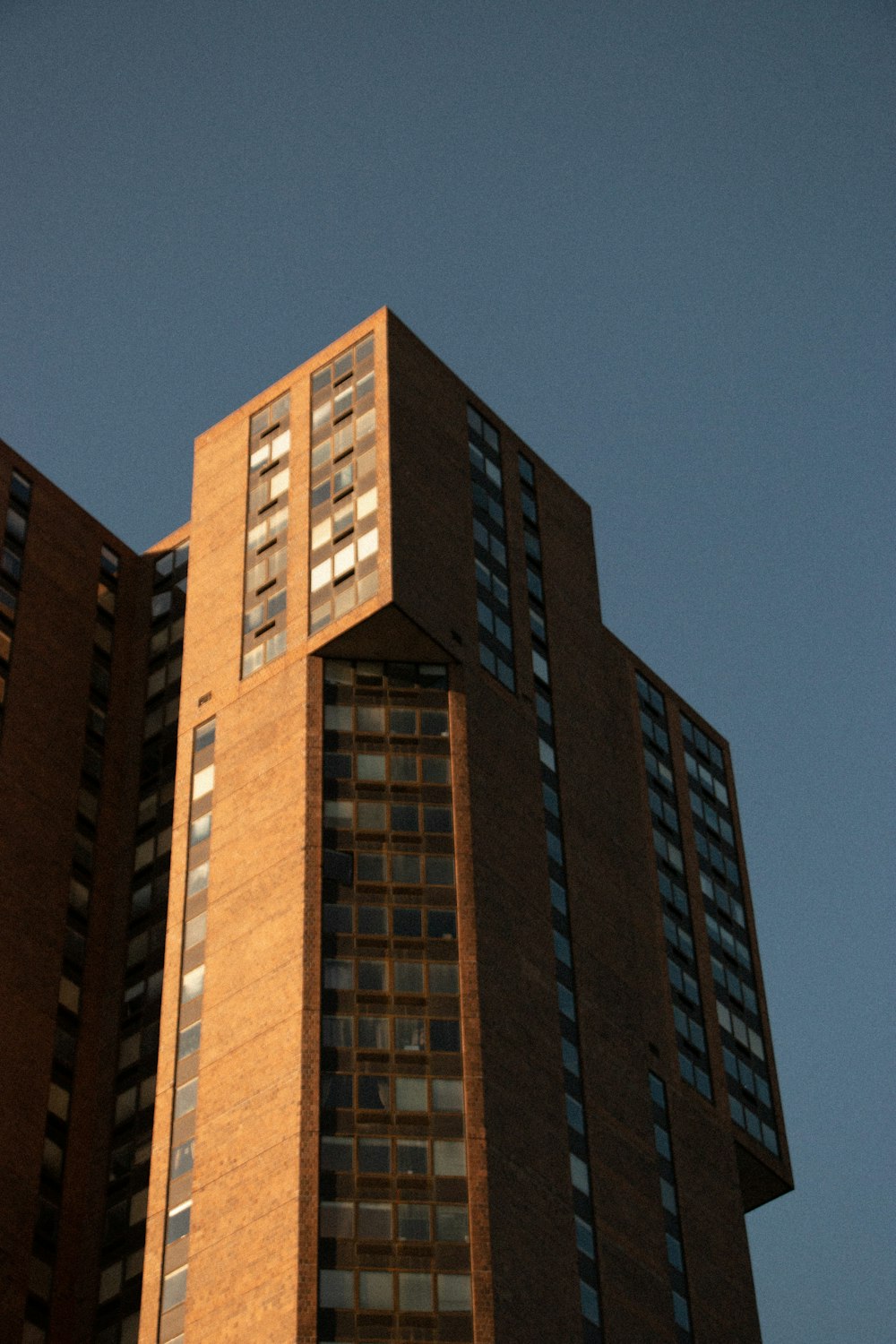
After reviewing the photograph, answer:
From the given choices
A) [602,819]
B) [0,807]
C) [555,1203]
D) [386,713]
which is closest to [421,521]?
[386,713]

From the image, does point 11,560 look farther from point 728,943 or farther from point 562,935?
point 728,943

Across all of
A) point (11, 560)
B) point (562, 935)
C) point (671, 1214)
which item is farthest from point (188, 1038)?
point (11, 560)

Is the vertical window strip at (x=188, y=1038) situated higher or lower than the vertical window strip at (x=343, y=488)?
lower

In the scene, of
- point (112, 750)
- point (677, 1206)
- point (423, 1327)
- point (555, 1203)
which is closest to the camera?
point (423, 1327)

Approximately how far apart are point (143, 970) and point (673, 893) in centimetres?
2712

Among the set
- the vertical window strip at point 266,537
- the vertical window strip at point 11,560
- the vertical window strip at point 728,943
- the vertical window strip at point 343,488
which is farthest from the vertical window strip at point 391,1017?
the vertical window strip at point 728,943

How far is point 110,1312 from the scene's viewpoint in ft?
294

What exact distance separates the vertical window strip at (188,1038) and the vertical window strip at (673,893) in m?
25.6

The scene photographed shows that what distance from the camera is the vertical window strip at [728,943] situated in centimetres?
11000

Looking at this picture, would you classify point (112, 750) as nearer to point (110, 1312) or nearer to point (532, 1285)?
point (110, 1312)

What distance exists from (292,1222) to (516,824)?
73.4 ft

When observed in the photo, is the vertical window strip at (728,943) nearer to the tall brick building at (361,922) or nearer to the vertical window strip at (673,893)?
the tall brick building at (361,922)

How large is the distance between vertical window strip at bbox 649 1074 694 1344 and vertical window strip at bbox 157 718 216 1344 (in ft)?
68.2

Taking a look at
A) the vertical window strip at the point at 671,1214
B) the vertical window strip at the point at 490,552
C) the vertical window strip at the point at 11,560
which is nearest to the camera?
the vertical window strip at the point at 671,1214
